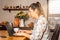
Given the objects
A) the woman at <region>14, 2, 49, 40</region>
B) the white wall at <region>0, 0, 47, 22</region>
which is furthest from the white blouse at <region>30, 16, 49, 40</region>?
the white wall at <region>0, 0, 47, 22</region>

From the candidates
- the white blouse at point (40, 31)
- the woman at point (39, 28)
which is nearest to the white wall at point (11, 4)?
the woman at point (39, 28)

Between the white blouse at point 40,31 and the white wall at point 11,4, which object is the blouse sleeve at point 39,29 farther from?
the white wall at point 11,4

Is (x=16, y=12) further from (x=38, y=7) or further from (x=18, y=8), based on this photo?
(x=38, y=7)

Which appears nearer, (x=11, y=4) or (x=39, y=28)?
(x=39, y=28)

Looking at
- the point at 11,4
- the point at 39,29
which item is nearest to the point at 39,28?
the point at 39,29

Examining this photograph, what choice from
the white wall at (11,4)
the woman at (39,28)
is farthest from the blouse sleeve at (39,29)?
the white wall at (11,4)

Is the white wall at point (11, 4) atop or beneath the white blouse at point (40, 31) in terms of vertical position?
atop

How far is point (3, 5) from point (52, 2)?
1.28m

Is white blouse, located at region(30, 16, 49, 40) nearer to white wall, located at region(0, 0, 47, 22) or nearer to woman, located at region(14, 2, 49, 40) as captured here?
woman, located at region(14, 2, 49, 40)

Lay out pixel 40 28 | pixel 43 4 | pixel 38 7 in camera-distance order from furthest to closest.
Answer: pixel 43 4 → pixel 38 7 → pixel 40 28

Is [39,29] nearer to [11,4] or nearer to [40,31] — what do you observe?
[40,31]

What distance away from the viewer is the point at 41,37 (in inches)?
101

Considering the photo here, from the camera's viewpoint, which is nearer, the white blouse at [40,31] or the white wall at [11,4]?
the white blouse at [40,31]

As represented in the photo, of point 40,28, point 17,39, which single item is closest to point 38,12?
point 40,28
